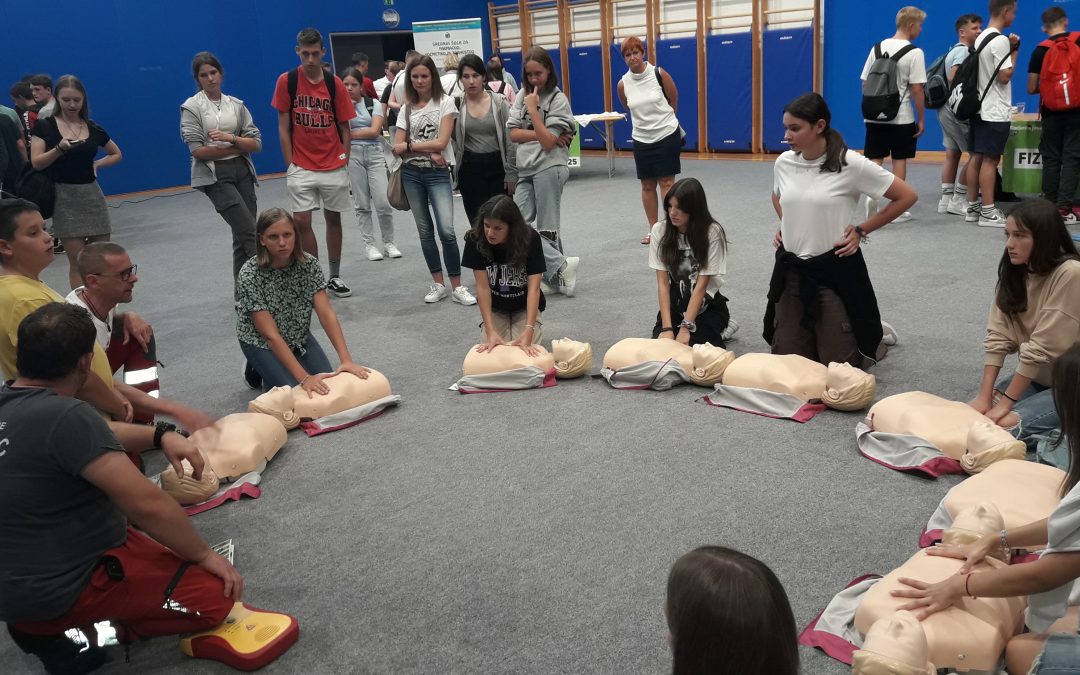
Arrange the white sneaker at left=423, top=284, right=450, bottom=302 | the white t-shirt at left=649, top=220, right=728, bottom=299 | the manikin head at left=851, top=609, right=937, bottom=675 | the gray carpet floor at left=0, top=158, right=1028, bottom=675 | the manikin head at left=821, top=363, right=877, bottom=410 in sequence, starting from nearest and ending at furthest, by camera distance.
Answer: the manikin head at left=851, top=609, right=937, bottom=675, the gray carpet floor at left=0, top=158, right=1028, bottom=675, the manikin head at left=821, top=363, right=877, bottom=410, the white t-shirt at left=649, top=220, right=728, bottom=299, the white sneaker at left=423, top=284, right=450, bottom=302

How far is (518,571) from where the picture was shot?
2.35 metres

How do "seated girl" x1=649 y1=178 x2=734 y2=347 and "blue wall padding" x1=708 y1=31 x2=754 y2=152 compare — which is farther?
"blue wall padding" x1=708 y1=31 x2=754 y2=152

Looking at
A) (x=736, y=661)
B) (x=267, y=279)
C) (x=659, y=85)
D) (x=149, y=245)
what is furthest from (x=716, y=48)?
(x=736, y=661)

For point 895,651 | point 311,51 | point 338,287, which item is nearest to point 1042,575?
point 895,651

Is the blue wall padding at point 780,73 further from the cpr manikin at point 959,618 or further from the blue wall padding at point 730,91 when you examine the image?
the cpr manikin at point 959,618

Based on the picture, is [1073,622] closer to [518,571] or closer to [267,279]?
[518,571]

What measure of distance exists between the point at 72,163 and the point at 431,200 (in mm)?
1948

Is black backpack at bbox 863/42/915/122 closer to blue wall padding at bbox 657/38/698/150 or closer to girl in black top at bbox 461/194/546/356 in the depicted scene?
girl in black top at bbox 461/194/546/356

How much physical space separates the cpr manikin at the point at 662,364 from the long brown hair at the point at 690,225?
1.35 feet

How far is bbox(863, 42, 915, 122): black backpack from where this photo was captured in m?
5.94

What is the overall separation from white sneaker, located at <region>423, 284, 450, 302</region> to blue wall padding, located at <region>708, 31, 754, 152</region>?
646cm

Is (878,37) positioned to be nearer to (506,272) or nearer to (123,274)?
(506,272)

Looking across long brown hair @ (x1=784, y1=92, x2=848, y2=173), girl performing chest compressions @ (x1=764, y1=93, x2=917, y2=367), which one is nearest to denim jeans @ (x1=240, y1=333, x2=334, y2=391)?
girl performing chest compressions @ (x1=764, y1=93, x2=917, y2=367)

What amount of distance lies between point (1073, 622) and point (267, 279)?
2996mm
